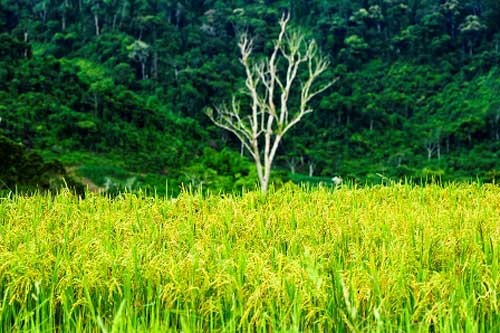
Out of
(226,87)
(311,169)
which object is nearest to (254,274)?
(311,169)

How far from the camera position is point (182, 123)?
129 ft

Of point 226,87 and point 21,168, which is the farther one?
point 226,87

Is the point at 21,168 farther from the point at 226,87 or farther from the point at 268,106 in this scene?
the point at 226,87

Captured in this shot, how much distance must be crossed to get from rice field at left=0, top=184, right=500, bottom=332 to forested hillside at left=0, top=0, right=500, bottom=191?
20.4 meters

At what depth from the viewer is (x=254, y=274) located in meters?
2.58

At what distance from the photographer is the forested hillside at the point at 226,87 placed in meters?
31.7

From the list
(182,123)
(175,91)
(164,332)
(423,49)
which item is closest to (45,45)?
(175,91)

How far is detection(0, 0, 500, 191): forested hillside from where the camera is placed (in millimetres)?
31688

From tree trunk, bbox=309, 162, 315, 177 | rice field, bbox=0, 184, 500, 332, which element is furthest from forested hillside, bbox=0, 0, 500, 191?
rice field, bbox=0, 184, 500, 332

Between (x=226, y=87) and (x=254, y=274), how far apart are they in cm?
4275

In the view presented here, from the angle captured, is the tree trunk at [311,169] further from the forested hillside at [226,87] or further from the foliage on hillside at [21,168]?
the foliage on hillside at [21,168]

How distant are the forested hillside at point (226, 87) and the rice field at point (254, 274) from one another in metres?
20.4

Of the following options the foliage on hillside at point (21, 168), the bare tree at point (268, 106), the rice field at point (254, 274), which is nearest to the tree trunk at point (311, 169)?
the bare tree at point (268, 106)

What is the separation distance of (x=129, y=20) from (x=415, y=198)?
45745 millimetres
